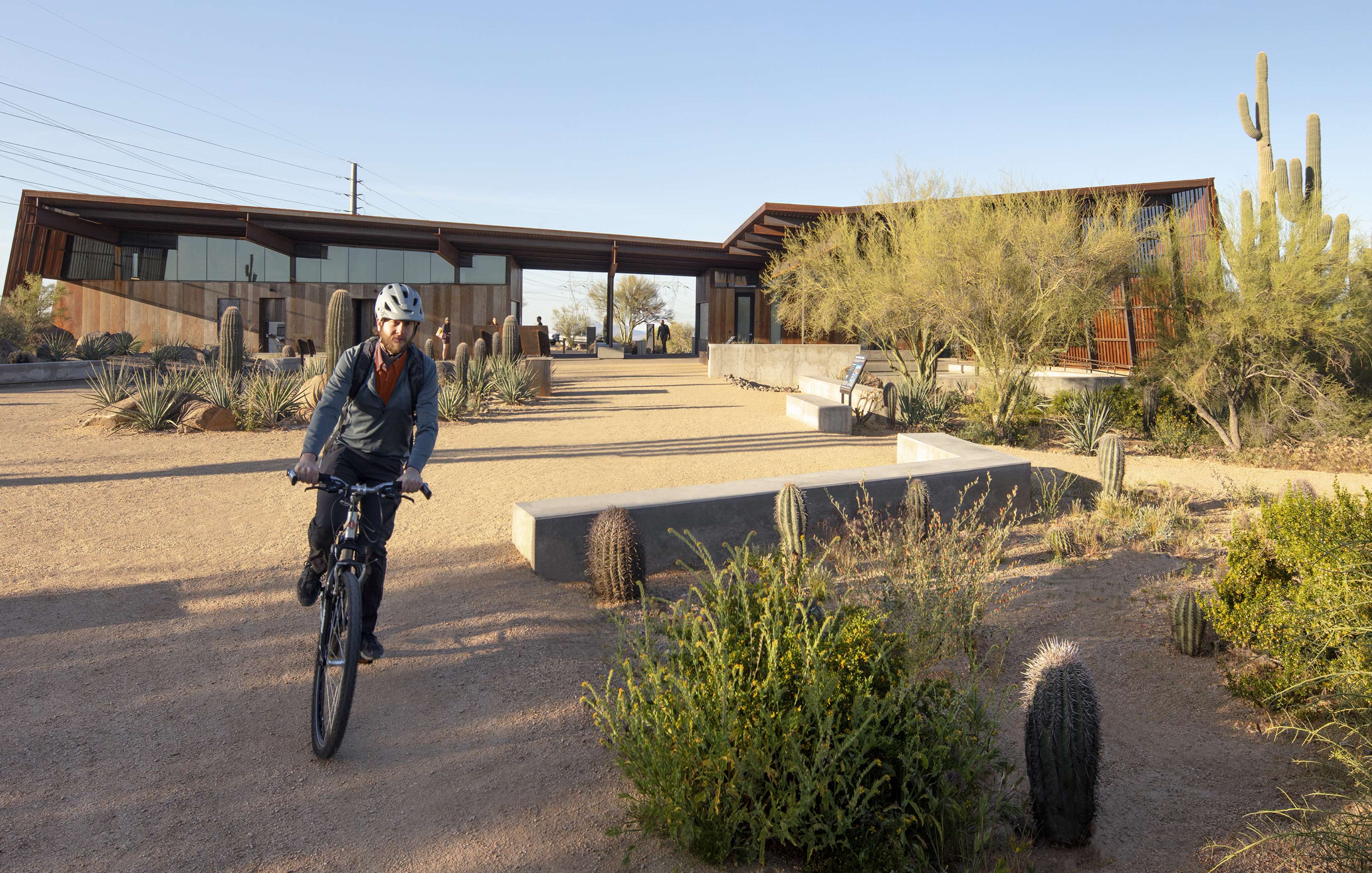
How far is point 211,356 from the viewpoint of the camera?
22250mm

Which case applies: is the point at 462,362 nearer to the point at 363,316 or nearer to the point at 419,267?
the point at 419,267

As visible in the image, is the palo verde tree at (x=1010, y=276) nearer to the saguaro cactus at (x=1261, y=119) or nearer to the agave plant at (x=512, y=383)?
the saguaro cactus at (x=1261, y=119)

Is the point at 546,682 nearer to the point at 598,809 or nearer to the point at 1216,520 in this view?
the point at 598,809

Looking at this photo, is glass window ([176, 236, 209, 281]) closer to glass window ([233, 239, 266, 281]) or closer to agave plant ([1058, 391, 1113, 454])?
glass window ([233, 239, 266, 281])

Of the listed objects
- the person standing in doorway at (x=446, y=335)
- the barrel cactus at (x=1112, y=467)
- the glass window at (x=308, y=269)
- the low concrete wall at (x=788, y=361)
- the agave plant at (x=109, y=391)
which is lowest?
the barrel cactus at (x=1112, y=467)

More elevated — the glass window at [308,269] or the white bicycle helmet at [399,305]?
the glass window at [308,269]

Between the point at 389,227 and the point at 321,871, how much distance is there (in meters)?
27.9

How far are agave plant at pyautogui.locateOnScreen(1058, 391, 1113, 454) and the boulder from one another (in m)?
11.6

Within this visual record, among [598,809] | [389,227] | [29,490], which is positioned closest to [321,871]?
[598,809]

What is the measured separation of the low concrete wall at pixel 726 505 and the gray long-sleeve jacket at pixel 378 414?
68.9 inches

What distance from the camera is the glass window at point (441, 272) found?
31.9 m

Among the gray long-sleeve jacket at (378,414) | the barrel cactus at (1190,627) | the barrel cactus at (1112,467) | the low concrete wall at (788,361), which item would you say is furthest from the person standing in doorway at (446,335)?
the barrel cactus at (1190,627)

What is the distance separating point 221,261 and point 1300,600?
34.1m

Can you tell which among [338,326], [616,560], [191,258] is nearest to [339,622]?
[616,560]
